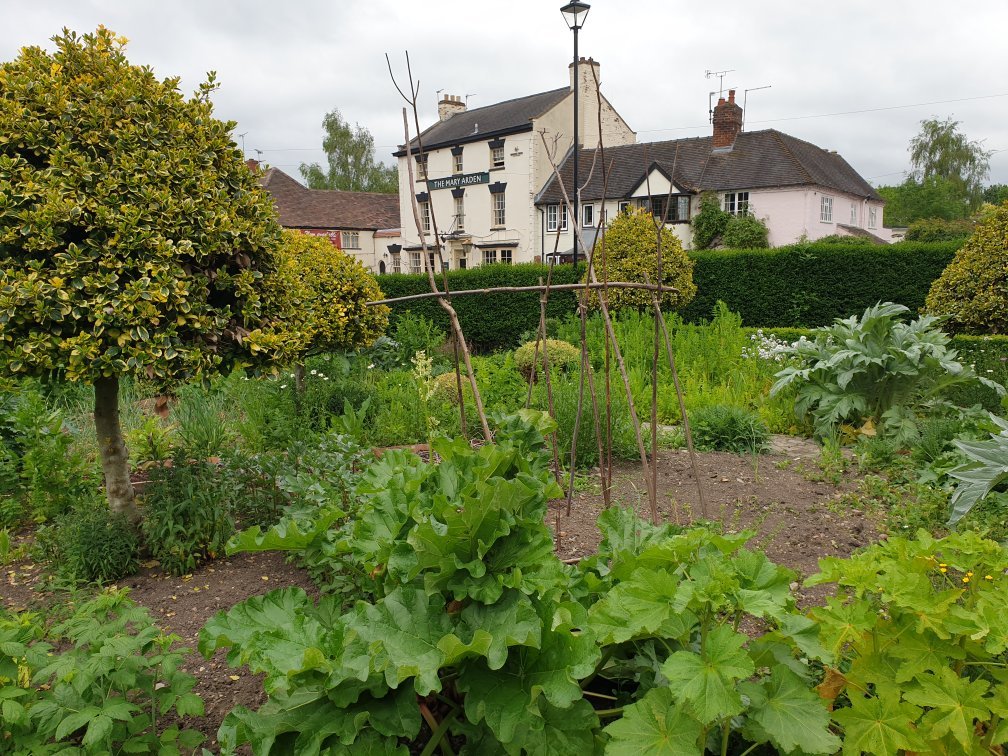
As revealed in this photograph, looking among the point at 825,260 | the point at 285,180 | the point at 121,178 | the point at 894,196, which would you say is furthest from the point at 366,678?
the point at 894,196

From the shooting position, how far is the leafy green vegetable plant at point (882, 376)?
17.0ft

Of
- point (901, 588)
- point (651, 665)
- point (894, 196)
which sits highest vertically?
point (894, 196)

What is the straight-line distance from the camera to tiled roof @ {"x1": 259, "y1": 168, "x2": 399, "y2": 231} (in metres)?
33.7

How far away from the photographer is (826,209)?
26.1 metres

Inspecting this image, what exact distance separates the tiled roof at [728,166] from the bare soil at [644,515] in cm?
2093

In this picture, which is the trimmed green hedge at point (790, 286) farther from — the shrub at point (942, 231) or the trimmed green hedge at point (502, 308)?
the shrub at point (942, 231)

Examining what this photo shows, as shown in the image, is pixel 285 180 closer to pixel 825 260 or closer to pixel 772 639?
pixel 825 260

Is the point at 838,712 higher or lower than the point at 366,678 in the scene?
lower

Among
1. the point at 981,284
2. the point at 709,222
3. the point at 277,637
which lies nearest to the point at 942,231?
the point at 709,222

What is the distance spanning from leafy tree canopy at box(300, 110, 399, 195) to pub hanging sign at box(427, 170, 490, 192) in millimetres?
10895

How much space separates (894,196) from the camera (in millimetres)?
53938

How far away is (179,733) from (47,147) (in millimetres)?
2503

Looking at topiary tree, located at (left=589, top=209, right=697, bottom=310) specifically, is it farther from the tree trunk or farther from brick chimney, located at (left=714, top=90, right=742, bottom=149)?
brick chimney, located at (left=714, top=90, right=742, bottom=149)

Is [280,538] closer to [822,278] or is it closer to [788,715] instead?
[788,715]
